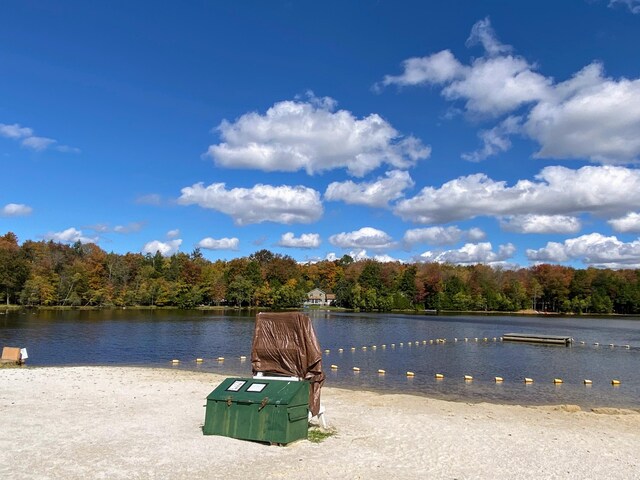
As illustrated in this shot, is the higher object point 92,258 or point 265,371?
point 92,258

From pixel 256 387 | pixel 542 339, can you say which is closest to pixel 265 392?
pixel 256 387

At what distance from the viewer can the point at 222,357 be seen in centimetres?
3322

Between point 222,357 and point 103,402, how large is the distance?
18535 mm

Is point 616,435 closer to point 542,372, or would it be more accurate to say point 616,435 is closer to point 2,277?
point 542,372

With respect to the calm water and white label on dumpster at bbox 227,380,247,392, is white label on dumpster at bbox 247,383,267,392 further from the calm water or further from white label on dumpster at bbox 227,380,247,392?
the calm water

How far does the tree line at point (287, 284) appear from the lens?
10662 cm

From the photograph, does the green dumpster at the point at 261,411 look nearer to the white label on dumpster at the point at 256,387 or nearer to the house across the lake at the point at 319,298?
the white label on dumpster at the point at 256,387

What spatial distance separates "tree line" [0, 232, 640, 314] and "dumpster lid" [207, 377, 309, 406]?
330ft

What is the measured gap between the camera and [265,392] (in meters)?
10.8

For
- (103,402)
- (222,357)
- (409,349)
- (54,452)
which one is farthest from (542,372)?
(54,452)

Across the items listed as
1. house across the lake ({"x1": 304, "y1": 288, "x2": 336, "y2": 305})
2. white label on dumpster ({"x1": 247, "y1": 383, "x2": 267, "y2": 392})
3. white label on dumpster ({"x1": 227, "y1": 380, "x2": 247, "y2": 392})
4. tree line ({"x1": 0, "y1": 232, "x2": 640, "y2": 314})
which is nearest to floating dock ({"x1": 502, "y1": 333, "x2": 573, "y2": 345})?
white label on dumpster ({"x1": 247, "y1": 383, "x2": 267, "y2": 392})

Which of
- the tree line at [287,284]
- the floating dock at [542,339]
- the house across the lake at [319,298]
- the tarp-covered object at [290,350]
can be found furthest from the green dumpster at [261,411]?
the house across the lake at [319,298]

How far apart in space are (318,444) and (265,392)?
1605mm

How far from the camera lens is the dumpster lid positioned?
413 inches
